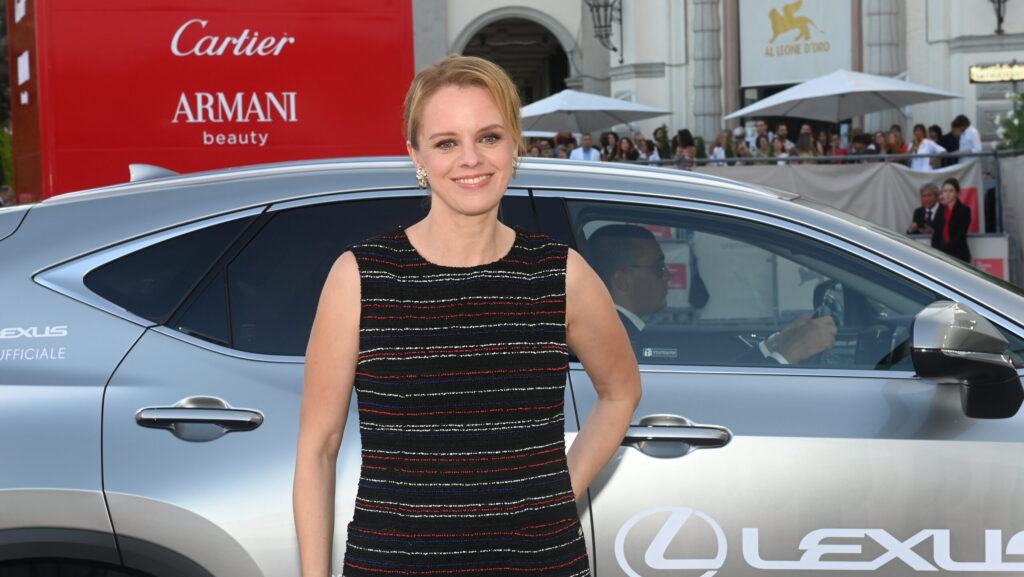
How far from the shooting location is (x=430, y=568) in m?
2.09

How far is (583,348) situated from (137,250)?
1.35 m

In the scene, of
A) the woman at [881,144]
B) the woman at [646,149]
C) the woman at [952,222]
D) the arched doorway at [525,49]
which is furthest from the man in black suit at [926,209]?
the arched doorway at [525,49]

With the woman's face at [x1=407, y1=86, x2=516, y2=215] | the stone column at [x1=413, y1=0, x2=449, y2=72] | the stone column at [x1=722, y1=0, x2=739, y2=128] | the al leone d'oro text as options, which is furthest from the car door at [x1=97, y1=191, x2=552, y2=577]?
the stone column at [x1=413, y1=0, x2=449, y2=72]

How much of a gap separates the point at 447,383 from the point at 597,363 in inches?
12.3

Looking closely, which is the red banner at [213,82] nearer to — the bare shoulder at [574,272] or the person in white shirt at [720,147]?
the bare shoulder at [574,272]

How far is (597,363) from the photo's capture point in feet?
7.49

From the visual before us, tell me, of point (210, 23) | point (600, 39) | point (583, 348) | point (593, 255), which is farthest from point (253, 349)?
point (600, 39)

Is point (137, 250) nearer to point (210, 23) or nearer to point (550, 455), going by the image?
point (550, 455)

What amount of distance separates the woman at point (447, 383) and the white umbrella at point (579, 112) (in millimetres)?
17805

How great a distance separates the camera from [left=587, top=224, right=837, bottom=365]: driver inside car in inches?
127

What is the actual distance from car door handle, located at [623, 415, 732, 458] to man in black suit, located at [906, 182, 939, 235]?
31.6 ft

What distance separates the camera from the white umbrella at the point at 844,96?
16.9 m

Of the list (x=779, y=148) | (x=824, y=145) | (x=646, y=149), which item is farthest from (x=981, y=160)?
(x=646, y=149)

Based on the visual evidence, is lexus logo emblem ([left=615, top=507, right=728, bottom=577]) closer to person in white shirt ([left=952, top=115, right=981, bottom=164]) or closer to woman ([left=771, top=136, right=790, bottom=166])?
woman ([left=771, top=136, right=790, bottom=166])
